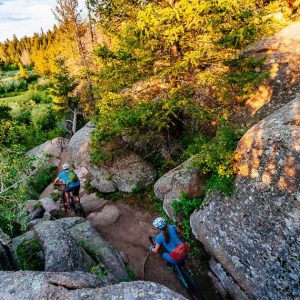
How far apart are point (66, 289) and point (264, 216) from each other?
16.7 ft

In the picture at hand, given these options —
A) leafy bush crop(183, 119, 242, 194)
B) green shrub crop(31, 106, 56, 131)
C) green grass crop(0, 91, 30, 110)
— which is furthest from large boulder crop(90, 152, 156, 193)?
green grass crop(0, 91, 30, 110)

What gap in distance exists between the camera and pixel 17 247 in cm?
789

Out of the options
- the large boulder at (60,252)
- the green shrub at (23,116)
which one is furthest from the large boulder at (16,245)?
the green shrub at (23,116)

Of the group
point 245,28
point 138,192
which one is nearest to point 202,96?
point 245,28

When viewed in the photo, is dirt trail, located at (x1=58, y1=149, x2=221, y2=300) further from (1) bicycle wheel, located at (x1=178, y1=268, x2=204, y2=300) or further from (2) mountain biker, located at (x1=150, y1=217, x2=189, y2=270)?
(2) mountain biker, located at (x1=150, y1=217, x2=189, y2=270)

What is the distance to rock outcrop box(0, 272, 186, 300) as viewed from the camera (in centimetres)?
457

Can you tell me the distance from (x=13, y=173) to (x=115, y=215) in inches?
216

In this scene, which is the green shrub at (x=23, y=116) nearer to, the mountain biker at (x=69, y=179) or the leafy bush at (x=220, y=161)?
the mountain biker at (x=69, y=179)

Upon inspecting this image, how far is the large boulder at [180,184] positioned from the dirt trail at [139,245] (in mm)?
1409

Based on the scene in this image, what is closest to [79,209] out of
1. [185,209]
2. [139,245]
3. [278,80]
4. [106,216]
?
[106,216]

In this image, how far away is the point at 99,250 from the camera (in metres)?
8.58

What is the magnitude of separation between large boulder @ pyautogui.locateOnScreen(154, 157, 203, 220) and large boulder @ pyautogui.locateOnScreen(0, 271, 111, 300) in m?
4.65

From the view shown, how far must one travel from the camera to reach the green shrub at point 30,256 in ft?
23.7

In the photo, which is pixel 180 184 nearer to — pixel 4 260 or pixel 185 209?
pixel 185 209
